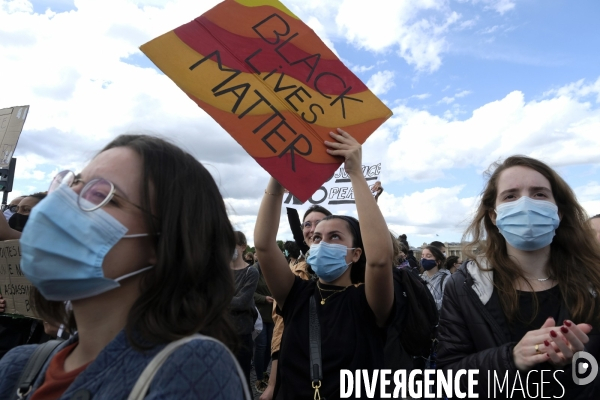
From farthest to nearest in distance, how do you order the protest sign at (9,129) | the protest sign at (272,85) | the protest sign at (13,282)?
the protest sign at (9,129)
the protest sign at (13,282)
the protest sign at (272,85)

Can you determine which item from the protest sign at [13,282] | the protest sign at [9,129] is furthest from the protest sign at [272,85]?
the protest sign at [9,129]

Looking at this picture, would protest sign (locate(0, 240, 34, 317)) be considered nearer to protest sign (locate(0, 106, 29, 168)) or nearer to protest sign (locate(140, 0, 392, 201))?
protest sign (locate(140, 0, 392, 201))

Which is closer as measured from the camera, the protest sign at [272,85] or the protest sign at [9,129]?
the protest sign at [272,85]

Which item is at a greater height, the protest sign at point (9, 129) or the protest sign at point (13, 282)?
the protest sign at point (9, 129)

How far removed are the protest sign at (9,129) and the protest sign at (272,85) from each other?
3997mm

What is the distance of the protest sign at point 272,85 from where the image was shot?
7.00 ft

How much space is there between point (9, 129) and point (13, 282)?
9.14 ft

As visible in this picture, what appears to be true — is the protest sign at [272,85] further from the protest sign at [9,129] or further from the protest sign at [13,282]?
the protest sign at [9,129]

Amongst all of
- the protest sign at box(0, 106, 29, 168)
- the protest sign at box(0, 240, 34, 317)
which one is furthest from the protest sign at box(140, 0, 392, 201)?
the protest sign at box(0, 106, 29, 168)

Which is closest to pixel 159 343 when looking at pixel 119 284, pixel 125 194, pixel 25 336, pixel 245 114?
pixel 119 284

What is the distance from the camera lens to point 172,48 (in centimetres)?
211

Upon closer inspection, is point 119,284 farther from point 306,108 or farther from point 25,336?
point 25,336

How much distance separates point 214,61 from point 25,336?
9.97 feet

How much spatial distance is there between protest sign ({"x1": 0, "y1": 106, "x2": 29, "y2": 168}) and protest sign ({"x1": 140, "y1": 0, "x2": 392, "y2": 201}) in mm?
3997
